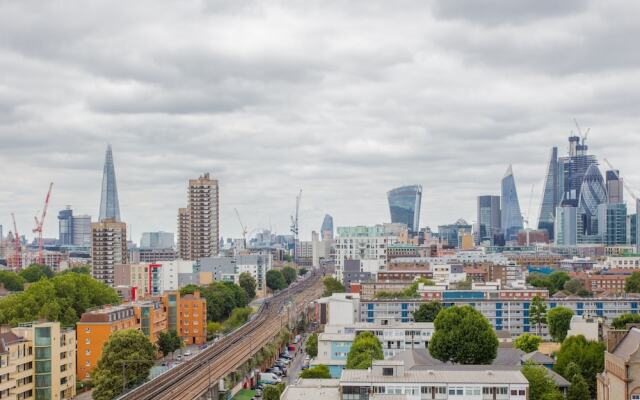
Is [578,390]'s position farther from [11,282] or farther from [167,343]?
[11,282]

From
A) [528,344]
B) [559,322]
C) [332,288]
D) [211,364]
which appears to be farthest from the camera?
[332,288]

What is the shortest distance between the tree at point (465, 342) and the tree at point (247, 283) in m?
91.9

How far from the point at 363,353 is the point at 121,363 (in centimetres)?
1612

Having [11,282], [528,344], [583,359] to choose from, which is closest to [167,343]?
[528,344]

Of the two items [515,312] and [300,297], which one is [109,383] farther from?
[300,297]

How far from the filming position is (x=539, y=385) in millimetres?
49438

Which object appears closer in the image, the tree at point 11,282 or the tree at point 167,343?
the tree at point 167,343

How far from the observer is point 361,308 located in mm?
92750

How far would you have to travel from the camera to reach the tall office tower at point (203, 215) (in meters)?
175

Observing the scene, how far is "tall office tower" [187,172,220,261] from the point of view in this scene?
17488 cm

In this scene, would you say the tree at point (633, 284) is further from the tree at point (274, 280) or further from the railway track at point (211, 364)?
the tree at point (274, 280)

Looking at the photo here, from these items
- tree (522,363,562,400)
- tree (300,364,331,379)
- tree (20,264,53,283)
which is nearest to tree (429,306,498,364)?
tree (300,364,331,379)

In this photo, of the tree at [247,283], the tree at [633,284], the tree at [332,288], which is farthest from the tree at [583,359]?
the tree at [247,283]

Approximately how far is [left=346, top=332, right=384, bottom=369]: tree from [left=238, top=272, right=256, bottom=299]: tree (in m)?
87.3
